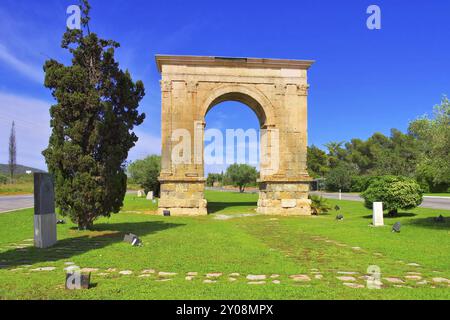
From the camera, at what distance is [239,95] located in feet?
75.6

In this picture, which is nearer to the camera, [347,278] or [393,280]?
[393,280]

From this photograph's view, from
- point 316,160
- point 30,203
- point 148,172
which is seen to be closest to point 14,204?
point 30,203

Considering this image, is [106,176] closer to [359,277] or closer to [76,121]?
[76,121]

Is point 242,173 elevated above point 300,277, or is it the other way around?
point 242,173

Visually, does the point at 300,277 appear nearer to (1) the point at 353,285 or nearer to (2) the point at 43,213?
(1) the point at 353,285

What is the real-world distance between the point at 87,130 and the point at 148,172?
85.1ft

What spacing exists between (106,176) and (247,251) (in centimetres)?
609

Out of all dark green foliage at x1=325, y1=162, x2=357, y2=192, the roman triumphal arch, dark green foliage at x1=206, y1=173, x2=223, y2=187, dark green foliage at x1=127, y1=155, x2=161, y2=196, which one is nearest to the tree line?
dark green foliage at x1=325, y1=162, x2=357, y2=192

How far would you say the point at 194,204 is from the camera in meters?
21.5

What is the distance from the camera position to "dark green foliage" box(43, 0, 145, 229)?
39.9 feet

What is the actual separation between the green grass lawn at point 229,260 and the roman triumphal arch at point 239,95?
23.4ft

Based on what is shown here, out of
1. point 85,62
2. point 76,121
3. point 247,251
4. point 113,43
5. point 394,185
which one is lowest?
point 247,251

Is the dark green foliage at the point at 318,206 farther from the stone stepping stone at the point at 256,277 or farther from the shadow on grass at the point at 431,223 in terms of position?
the stone stepping stone at the point at 256,277
